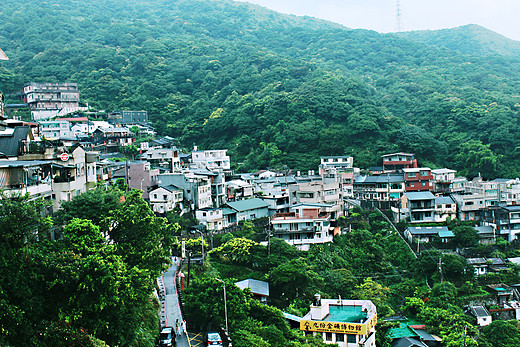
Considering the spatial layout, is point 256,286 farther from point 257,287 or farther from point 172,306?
point 172,306

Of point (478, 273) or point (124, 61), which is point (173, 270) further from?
point (124, 61)

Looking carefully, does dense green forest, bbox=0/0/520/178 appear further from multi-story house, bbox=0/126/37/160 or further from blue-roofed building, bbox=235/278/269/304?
multi-story house, bbox=0/126/37/160

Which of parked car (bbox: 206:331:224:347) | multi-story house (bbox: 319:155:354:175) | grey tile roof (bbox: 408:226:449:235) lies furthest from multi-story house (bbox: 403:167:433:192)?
parked car (bbox: 206:331:224:347)

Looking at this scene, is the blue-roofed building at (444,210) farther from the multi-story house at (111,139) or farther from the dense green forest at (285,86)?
the multi-story house at (111,139)

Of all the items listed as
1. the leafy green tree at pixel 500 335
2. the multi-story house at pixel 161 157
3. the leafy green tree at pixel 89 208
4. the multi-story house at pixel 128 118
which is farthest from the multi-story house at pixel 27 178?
the multi-story house at pixel 128 118

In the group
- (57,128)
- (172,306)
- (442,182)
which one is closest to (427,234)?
(442,182)

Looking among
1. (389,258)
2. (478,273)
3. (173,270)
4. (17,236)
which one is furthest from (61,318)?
(478,273)
